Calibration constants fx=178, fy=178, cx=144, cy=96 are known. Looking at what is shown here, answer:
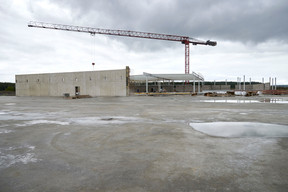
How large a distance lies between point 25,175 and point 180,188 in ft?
8.95

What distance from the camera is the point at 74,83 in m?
38.4

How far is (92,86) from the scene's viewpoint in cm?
3706

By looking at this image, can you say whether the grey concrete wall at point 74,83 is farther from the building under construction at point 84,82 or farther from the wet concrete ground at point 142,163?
the wet concrete ground at point 142,163

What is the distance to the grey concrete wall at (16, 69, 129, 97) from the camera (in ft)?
116

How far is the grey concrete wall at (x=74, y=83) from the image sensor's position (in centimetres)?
3544

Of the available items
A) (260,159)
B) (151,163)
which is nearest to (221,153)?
(260,159)

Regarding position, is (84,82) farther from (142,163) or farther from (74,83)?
(142,163)

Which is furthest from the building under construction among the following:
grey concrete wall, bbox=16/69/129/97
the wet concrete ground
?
the wet concrete ground

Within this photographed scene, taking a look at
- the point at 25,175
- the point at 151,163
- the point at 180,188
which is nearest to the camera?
the point at 180,188

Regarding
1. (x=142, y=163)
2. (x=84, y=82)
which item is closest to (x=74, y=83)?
(x=84, y=82)

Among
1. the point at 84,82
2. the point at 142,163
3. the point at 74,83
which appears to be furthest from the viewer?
the point at 74,83

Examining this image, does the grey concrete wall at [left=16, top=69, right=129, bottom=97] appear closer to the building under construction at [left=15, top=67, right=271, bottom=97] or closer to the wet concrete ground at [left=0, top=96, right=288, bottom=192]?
the building under construction at [left=15, top=67, right=271, bottom=97]

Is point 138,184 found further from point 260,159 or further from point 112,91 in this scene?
point 112,91

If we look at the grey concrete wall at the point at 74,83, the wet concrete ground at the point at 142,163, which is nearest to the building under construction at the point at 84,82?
the grey concrete wall at the point at 74,83
